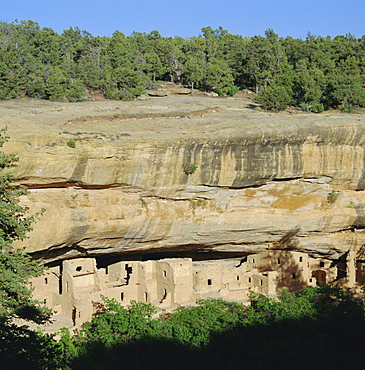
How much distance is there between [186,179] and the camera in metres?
19.2

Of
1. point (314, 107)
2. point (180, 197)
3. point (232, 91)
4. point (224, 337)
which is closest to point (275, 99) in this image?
point (314, 107)

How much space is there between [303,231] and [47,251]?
1084 cm

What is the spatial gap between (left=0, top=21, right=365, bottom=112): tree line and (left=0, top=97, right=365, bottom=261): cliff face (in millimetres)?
4143

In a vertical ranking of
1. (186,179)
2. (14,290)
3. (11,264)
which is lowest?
(14,290)

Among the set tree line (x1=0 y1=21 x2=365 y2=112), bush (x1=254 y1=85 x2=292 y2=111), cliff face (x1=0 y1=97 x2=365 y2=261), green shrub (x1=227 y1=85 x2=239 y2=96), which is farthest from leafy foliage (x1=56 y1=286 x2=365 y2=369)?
green shrub (x1=227 y1=85 x2=239 y2=96)

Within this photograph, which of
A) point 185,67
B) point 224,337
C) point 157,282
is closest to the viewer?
point 224,337

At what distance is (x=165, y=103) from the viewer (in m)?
24.6

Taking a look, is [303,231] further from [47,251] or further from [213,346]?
[47,251]

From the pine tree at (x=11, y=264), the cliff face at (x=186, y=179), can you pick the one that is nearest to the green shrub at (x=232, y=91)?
the cliff face at (x=186, y=179)

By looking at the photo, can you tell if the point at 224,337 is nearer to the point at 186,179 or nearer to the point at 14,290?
the point at 186,179

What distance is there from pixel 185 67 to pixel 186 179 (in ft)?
59.1

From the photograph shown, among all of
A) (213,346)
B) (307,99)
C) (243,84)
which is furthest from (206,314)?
(243,84)

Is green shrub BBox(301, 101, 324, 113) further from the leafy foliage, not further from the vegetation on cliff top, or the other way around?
the vegetation on cliff top


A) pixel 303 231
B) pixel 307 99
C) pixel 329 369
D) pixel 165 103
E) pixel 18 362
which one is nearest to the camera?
pixel 18 362
